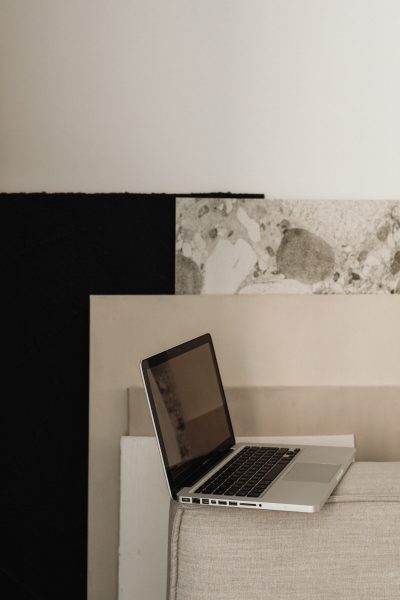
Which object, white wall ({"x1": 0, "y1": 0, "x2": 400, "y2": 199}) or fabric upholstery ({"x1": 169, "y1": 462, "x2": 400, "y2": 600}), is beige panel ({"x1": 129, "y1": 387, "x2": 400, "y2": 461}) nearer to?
white wall ({"x1": 0, "y1": 0, "x2": 400, "y2": 199})

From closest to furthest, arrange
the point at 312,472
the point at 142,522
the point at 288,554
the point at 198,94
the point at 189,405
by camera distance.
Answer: the point at 288,554, the point at 312,472, the point at 189,405, the point at 142,522, the point at 198,94

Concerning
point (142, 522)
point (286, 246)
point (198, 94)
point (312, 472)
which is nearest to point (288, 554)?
point (312, 472)

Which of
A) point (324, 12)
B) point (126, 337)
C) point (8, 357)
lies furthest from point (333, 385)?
point (324, 12)

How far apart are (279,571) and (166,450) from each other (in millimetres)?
320

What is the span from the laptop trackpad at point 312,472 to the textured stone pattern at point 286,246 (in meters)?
0.64

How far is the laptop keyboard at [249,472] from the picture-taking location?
1402mm

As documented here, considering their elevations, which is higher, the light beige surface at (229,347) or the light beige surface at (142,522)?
the light beige surface at (229,347)

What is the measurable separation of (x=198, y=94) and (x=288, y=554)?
1311 mm

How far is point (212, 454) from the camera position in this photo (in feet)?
5.42

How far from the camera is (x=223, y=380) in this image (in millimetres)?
2043

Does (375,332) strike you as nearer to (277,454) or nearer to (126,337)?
(277,454)

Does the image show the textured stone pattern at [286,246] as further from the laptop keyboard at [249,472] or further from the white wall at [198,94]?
the laptop keyboard at [249,472]

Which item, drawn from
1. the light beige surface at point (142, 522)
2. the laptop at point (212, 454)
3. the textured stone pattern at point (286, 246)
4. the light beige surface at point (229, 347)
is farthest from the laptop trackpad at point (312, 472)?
the textured stone pattern at point (286, 246)

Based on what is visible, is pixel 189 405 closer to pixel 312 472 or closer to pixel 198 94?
pixel 312 472
